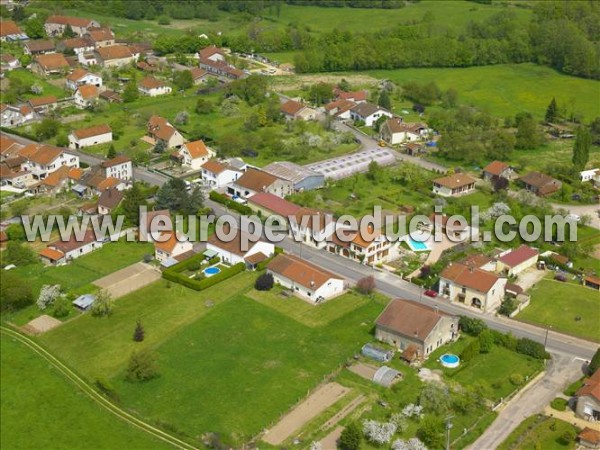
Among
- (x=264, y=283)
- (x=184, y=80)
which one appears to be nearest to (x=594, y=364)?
(x=264, y=283)

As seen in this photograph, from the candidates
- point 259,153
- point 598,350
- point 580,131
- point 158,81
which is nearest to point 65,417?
point 598,350

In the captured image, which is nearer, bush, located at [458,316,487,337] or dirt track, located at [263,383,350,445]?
dirt track, located at [263,383,350,445]

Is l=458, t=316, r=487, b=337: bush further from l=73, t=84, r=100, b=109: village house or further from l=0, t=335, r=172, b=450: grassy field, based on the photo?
l=73, t=84, r=100, b=109: village house

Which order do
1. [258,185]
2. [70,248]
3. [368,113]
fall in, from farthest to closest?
1. [368,113]
2. [258,185]
3. [70,248]

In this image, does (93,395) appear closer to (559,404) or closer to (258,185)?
(559,404)

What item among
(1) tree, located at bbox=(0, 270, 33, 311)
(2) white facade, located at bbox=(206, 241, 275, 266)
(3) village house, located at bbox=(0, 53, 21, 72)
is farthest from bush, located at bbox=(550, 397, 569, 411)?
(3) village house, located at bbox=(0, 53, 21, 72)

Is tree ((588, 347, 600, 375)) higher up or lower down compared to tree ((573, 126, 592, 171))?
lower down
